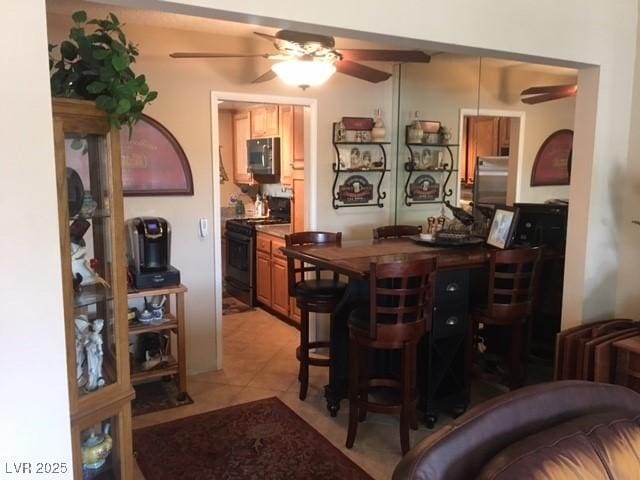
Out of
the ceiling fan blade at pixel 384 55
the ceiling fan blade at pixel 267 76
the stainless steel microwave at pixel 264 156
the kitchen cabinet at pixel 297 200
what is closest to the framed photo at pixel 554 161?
the ceiling fan blade at pixel 384 55

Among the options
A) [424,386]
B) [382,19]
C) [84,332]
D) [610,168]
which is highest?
[382,19]

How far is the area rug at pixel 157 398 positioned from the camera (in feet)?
11.5

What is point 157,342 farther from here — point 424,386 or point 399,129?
point 399,129

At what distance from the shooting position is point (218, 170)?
12.9 ft

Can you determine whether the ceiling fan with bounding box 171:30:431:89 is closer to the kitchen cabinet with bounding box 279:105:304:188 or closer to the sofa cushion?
the kitchen cabinet with bounding box 279:105:304:188

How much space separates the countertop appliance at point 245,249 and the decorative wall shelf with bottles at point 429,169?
172 cm

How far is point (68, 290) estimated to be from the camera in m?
1.79

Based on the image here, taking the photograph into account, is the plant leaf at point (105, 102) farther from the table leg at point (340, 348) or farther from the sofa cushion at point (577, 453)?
the table leg at point (340, 348)

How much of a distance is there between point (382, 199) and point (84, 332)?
3163mm

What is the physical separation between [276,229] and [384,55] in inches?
107

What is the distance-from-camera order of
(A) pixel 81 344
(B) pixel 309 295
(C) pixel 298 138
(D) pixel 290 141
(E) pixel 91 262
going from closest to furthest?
1. (A) pixel 81 344
2. (E) pixel 91 262
3. (B) pixel 309 295
4. (C) pixel 298 138
5. (D) pixel 290 141

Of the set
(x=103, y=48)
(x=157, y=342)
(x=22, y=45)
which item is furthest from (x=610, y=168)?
(x=157, y=342)

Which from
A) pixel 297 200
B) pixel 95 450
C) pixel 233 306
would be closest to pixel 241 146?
pixel 297 200

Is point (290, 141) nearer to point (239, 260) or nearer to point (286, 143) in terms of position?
point (286, 143)
